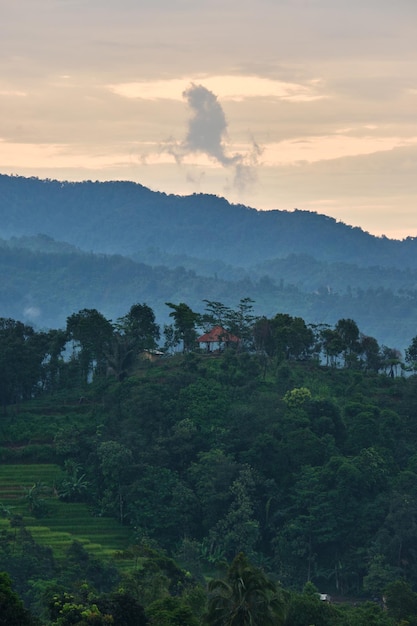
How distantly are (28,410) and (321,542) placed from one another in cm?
2231

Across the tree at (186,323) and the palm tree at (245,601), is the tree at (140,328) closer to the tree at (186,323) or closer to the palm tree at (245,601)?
the tree at (186,323)

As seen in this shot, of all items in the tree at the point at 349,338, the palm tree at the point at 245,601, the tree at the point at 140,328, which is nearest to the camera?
the palm tree at the point at 245,601

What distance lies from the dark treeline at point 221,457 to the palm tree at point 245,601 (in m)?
13.7

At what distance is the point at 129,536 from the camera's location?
6956cm

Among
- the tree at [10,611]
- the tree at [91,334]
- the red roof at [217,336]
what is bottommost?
the tree at [10,611]

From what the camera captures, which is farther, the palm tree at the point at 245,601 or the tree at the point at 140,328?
the tree at the point at 140,328

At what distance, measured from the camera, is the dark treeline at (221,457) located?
65062mm

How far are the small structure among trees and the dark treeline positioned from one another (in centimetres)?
165

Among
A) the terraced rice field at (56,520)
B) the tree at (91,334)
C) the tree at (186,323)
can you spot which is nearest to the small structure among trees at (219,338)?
the tree at (186,323)

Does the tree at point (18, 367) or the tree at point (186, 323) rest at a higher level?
the tree at point (186, 323)

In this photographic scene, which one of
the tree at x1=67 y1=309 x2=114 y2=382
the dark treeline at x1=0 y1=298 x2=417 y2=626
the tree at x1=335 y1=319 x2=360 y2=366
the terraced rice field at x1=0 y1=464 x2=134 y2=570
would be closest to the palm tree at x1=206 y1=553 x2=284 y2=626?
the dark treeline at x1=0 y1=298 x2=417 y2=626

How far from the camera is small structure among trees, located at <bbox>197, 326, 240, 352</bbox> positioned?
298 ft

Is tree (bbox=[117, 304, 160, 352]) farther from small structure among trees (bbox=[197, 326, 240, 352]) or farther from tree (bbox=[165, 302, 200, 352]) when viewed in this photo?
small structure among trees (bbox=[197, 326, 240, 352])

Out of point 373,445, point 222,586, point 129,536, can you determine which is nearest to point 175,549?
point 129,536
